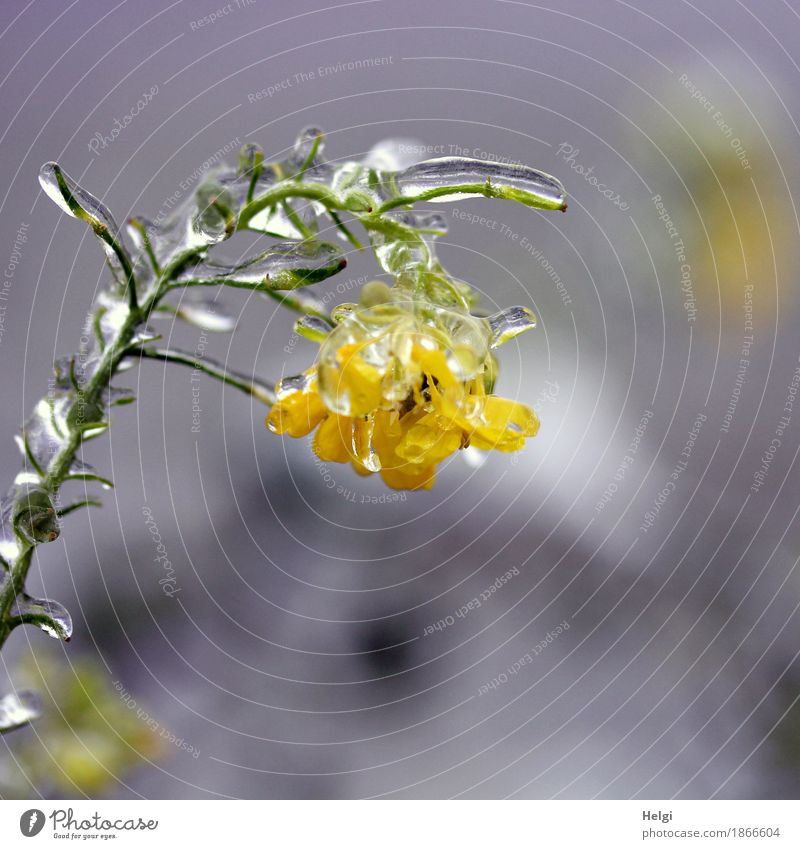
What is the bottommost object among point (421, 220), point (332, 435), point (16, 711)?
point (16, 711)

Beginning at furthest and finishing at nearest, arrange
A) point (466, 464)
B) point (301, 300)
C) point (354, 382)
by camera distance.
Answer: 1. point (466, 464)
2. point (301, 300)
3. point (354, 382)

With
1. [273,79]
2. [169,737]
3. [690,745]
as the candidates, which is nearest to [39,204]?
[273,79]

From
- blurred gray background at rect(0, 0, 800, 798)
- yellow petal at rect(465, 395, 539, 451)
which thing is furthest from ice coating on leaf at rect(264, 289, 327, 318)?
blurred gray background at rect(0, 0, 800, 798)

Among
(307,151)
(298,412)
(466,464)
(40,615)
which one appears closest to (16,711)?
(40,615)

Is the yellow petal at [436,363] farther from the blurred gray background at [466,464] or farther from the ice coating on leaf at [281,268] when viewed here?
the blurred gray background at [466,464]

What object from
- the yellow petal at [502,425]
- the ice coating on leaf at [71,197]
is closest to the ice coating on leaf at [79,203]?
the ice coating on leaf at [71,197]

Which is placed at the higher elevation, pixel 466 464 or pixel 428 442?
pixel 466 464

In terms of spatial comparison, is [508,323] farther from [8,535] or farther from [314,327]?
[8,535]
